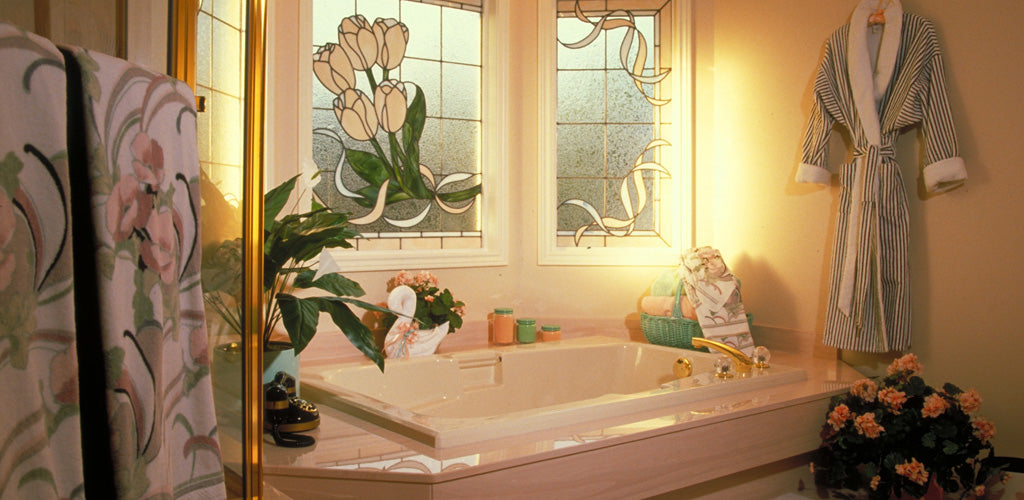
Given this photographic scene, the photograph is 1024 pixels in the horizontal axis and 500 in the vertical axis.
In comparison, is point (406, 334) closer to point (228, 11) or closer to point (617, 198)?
point (617, 198)

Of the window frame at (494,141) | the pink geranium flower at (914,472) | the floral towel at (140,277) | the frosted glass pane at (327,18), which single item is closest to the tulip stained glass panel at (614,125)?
the window frame at (494,141)

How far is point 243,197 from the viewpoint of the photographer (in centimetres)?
98

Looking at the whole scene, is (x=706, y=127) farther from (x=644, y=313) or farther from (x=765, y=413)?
(x=765, y=413)

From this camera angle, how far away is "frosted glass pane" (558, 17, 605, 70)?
3387 mm

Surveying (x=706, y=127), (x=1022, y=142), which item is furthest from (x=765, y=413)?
(x=706, y=127)

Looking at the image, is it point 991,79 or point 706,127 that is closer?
point 991,79

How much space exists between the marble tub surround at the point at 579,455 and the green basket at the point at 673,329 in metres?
0.52

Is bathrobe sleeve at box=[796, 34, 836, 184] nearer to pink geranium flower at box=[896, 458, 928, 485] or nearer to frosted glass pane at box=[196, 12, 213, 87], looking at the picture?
pink geranium flower at box=[896, 458, 928, 485]

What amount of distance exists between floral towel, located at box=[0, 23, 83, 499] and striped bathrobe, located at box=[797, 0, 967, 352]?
2526 mm

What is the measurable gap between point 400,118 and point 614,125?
3.10 feet

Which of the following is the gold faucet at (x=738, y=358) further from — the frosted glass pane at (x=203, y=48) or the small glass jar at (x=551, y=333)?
the frosted glass pane at (x=203, y=48)

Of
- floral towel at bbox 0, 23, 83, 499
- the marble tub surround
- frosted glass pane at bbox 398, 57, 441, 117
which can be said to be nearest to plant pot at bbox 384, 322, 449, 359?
the marble tub surround

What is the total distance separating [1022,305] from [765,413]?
2.98 feet

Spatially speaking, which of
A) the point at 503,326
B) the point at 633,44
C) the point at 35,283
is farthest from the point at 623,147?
the point at 35,283
